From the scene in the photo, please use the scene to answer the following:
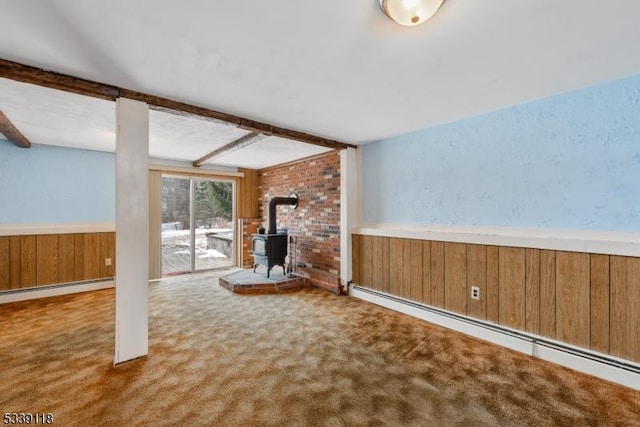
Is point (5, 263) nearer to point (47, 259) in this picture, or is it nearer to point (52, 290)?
point (47, 259)

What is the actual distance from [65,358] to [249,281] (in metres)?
2.42

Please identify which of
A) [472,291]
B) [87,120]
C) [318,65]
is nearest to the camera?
[318,65]

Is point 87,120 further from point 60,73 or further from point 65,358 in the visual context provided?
point 65,358

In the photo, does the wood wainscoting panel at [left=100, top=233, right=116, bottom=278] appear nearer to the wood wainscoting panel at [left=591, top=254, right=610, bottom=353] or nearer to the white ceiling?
the white ceiling

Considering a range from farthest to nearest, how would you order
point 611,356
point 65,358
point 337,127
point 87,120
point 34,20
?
1. point 337,127
2. point 87,120
3. point 65,358
4. point 611,356
5. point 34,20

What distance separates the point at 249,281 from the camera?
4594mm

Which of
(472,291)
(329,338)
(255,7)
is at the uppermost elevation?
(255,7)

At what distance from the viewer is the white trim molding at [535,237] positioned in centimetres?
216

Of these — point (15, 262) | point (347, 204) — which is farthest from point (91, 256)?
point (347, 204)

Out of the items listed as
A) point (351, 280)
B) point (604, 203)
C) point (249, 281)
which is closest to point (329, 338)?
point (351, 280)

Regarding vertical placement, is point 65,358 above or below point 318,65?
below

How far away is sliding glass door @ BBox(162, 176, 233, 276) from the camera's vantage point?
568cm

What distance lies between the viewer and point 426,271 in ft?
11.2

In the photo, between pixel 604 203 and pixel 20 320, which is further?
pixel 20 320
